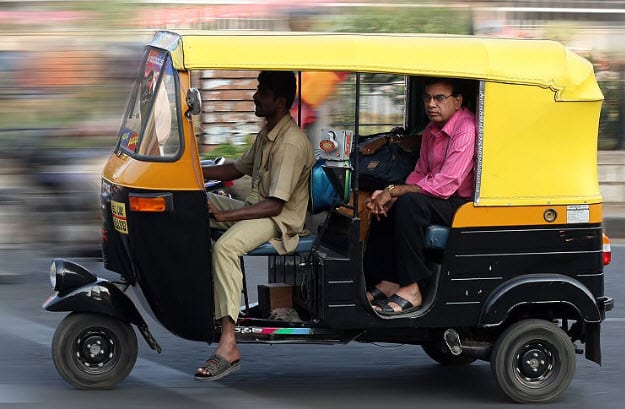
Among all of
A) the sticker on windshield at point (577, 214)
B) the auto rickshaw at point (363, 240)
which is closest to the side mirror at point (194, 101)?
the auto rickshaw at point (363, 240)

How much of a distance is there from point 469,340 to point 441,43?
1.50 metres

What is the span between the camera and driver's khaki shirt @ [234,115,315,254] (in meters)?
5.64

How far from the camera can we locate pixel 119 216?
18.1ft

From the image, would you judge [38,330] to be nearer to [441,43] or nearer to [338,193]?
[338,193]

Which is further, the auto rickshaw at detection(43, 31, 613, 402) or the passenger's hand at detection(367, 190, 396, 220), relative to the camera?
the passenger's hand at detection(367, 190, 396, 220)

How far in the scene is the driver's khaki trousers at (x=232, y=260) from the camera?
5.52 meters

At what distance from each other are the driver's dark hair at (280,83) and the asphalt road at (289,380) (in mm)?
1465

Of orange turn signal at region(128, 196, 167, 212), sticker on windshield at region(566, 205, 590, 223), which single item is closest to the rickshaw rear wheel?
orange turn signal at region(128, 196, 167, 212)

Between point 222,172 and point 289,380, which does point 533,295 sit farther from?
point 222,172

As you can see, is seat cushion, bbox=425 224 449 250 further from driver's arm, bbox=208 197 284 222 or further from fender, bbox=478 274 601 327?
driver's arm, bbox=208 197 284 222

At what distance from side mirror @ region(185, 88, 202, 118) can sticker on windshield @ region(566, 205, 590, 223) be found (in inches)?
72.0

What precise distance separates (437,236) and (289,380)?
1.20 meters

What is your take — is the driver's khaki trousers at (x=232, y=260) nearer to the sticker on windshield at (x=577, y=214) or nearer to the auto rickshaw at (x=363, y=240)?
the auto rickshaw at (x=363, y=240)

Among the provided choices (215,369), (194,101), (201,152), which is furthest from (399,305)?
→ (201,152)
